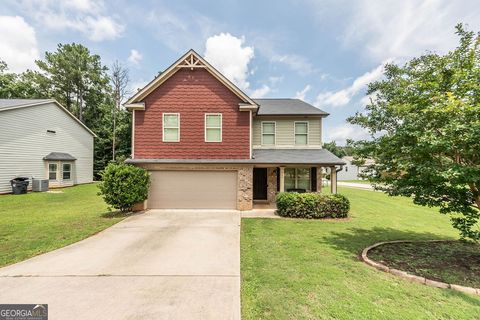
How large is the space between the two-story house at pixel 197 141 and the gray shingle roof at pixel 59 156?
13.4 metres

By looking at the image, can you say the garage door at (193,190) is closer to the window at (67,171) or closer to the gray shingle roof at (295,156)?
the gray shingle roof at (295,156)

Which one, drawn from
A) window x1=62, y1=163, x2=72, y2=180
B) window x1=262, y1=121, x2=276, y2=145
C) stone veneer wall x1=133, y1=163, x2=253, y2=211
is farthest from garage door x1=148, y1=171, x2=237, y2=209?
window x1=62, y1=163, x2=72, y2=180

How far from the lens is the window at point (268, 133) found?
14.4 meters

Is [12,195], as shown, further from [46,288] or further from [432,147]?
[432,147]

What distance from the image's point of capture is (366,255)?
5.84 meters

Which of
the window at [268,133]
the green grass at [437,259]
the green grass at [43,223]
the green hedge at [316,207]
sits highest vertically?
the window at [268,133]

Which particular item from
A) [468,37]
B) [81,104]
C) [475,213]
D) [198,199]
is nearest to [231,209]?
[198,199]

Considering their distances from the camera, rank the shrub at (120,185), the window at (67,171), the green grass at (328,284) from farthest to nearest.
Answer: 1. the window at (67,171)
2. the shrub at (120,185)
3. the green grass at (328,284)

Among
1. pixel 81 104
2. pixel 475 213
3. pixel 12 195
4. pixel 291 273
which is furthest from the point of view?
pixel 81 104

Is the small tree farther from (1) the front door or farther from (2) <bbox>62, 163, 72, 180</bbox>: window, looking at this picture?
(2) <bbox>62, 163, 72, 180</bbox>: window

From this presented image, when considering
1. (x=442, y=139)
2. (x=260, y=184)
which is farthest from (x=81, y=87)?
(x=442, y=139)

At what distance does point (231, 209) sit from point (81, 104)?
36917 mm

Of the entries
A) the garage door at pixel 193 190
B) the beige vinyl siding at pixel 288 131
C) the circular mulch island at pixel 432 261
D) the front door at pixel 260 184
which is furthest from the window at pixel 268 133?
the circular mulch island at pixel 432 261

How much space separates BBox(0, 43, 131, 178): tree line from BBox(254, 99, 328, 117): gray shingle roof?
21655 millimetres
